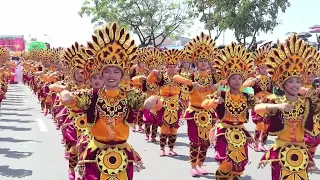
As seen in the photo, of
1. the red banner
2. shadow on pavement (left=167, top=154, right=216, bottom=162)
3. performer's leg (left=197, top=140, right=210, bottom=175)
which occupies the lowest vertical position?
shadow on pavement (left=167, top=154, right=216, bottom=162)

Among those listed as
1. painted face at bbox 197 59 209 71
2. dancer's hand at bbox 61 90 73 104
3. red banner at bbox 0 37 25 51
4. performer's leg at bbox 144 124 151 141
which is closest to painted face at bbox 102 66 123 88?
dancer's hand at bbox 61 90 73 104

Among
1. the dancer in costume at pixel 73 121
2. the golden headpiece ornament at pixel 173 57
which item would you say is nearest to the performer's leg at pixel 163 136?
the golden headpiece ornament at pixel 173 57

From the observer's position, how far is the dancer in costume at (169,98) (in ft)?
33.4

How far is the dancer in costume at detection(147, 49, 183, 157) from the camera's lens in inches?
401

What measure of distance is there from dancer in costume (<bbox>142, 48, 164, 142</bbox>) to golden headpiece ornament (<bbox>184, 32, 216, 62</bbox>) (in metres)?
2.96

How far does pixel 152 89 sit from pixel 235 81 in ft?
17.7

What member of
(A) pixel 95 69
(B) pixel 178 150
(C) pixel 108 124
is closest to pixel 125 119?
(C) pixel 108 124

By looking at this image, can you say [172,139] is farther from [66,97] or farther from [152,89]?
[66,97]

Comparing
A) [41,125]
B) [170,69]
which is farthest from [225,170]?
[41,125]

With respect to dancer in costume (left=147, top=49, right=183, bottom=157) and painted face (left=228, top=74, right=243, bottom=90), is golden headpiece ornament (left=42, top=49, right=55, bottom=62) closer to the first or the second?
dancer in costume (left=147, top=49, right=183, bottom=157)

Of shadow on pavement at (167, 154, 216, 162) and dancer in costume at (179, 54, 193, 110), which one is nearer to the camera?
dancer in costume at (179, 54, 193, 110)

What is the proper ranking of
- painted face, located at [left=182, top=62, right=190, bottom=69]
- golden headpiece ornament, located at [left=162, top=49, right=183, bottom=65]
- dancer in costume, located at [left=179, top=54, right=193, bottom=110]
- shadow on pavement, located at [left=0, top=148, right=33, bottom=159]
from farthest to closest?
painted face, located at [left=182, top=62, right=190, bottom=69]
golden headpiece ornament, located at [left=162, top=49, right=183, bottom=65]
shadow on pavement, located at [left=0, top=148, right=33, bottom=159]
dancer in costume, located at [left=179, top=54, right=193, bottom=110]

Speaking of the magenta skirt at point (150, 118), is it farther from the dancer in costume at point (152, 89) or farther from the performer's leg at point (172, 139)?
the performer's leg at point (172, 139)

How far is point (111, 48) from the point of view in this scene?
202 inches
